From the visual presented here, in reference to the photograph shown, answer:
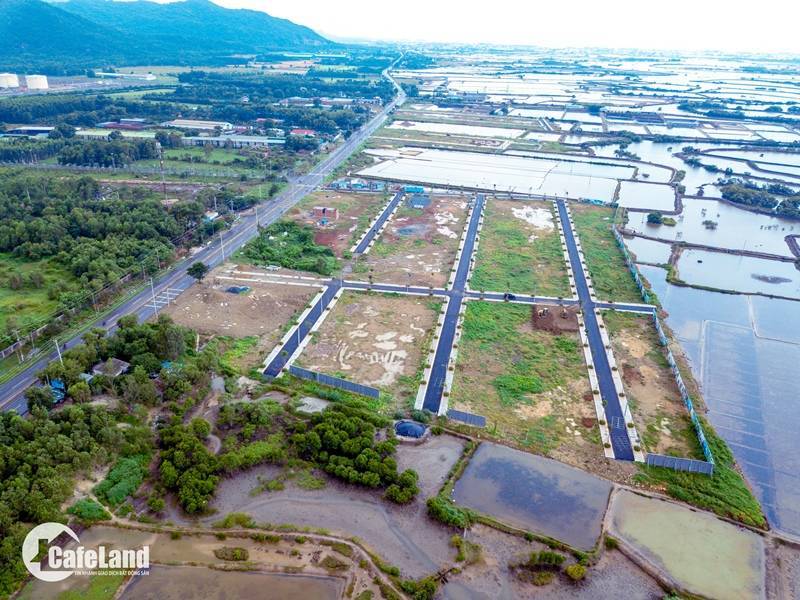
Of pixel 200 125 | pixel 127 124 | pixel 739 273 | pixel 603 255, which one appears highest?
pixel 200 125

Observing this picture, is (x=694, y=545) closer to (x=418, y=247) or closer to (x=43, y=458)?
(x=43, y=458)

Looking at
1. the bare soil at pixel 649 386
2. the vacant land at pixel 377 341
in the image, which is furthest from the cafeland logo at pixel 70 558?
the bare soil at pixel 649 386

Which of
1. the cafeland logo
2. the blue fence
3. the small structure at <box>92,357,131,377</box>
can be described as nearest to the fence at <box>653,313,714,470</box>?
the blue fence

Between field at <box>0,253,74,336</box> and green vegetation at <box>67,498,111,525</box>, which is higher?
field at <box>0,253,74,336</box>

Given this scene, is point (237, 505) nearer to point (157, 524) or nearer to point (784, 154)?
point (157, 524)

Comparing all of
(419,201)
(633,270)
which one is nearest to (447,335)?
(633,270)

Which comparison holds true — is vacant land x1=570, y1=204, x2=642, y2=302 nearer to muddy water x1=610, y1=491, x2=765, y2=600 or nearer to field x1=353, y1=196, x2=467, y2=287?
field x1=353, y1=196, x2=467, y2=287

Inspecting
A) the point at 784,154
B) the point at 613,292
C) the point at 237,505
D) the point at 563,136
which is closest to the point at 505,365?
the point at 613,292
